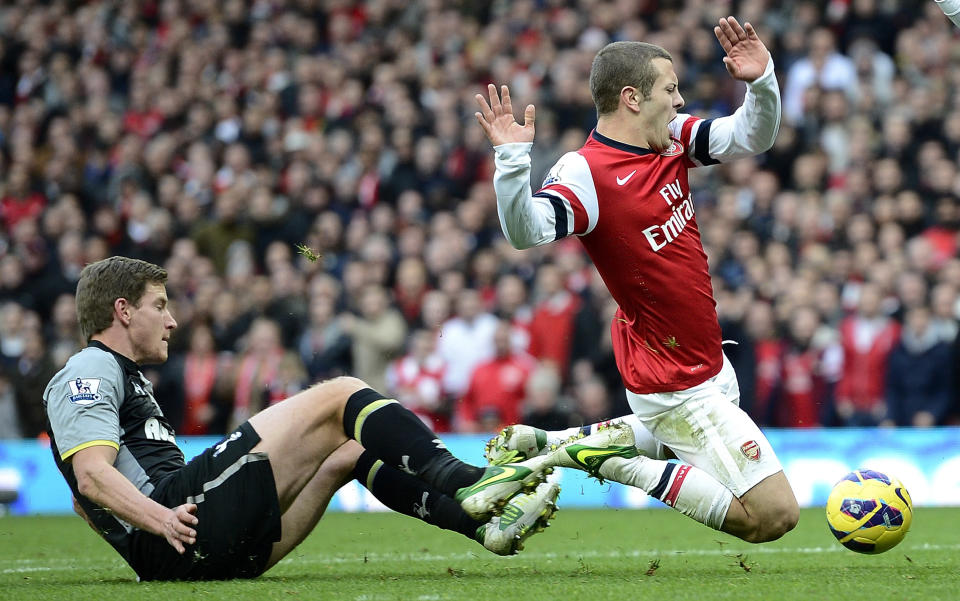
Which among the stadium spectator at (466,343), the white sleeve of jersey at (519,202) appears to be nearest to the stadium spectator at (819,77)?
the stadium spectator at (466,343)

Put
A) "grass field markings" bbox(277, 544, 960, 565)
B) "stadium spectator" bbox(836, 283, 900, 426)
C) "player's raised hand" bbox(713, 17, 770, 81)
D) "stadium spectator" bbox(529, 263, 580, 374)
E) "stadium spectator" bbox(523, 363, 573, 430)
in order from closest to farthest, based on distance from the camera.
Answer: "player's raised hand" bbox(713, 17, 770, 81) < "grass field markings" bbox(277, 544, 960, 565) < "stadium spectator" bbox(836, 283, 900, 426) < "stadium spectator" bbox(523, 363, 573, 430) < "stadium spectator" bbox(529, 263, 580, 374)

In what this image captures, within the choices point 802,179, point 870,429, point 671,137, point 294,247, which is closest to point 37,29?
point 294,247

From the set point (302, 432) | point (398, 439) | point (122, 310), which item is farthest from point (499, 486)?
point (122, 310)

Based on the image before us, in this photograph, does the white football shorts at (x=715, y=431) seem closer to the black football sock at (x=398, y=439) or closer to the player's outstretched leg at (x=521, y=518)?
the player's outstretched leg at (x=521, y=518)

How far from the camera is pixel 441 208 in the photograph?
14.2 m

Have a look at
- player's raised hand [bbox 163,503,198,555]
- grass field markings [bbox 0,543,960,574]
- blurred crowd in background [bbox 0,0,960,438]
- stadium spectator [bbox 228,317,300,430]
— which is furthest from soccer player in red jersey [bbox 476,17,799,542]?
stadium spectator [bbox 228,317,300,430]

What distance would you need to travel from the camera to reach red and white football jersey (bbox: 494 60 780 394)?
566 centimetres

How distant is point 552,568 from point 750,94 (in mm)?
2408

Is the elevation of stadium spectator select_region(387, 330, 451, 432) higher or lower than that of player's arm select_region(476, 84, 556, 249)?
lower

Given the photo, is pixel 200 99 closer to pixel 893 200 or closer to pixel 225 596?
pixel 893 200

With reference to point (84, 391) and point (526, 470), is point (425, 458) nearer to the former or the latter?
point (526, 470)

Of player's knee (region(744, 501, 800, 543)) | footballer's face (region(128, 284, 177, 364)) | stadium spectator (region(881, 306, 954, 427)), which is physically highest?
footballer's face (region(128, 284, 177, 364))

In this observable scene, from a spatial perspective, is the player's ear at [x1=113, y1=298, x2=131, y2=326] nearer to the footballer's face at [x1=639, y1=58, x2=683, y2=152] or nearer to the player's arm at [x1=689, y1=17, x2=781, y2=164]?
the footballer's face at [x1=639, y1=58, x2=683, y2=152]

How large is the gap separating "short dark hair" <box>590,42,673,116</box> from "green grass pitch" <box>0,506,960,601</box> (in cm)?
213
